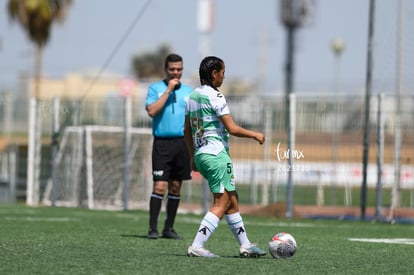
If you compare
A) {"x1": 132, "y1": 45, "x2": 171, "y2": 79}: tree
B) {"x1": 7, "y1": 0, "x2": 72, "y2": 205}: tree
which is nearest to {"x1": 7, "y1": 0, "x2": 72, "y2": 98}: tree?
{"x1": 7, "y1": 0, "x2": 72, "y2": 205}: tree

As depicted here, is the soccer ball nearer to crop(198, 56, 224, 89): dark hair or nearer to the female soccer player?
the female soccer player

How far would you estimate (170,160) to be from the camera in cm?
1350

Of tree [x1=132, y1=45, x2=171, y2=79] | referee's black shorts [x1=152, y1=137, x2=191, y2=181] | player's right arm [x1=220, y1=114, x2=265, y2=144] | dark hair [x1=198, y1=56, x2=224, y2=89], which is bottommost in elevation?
referee's black shorts [x1=152, y1=137, x2=191, y2=181]

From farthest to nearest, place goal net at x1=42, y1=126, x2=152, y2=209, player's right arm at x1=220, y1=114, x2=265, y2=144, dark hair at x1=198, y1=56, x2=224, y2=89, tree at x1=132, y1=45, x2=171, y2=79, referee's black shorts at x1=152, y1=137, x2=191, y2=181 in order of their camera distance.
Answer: tree at x1=132, y1=45, x2=171, y2=79 → goal net at x1=42, y1=126, x2=152, y2=209 → referee's black shorts at x1=152, y1=137, x2=191, y2=181 → dark hair at x1=198, y1=56, x2=224, y2=89 → player's right arm at x1=220, y1=114, x2=265, y2=144

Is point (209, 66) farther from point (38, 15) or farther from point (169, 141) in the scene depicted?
point (38, 15)

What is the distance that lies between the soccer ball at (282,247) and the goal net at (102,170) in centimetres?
1258

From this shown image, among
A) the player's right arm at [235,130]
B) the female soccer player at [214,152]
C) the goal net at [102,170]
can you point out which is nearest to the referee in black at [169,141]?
the female soccer player at [214,152]

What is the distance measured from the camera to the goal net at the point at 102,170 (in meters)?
23.3

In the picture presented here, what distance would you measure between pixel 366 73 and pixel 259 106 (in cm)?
287

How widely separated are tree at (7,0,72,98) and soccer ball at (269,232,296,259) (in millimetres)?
34021

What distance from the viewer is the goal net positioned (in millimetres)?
23328

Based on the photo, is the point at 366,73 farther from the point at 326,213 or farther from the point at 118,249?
the point at 118,249

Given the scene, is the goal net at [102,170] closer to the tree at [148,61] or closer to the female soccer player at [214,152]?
the female soccer player at [214,152]

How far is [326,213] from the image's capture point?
23.1 metres
